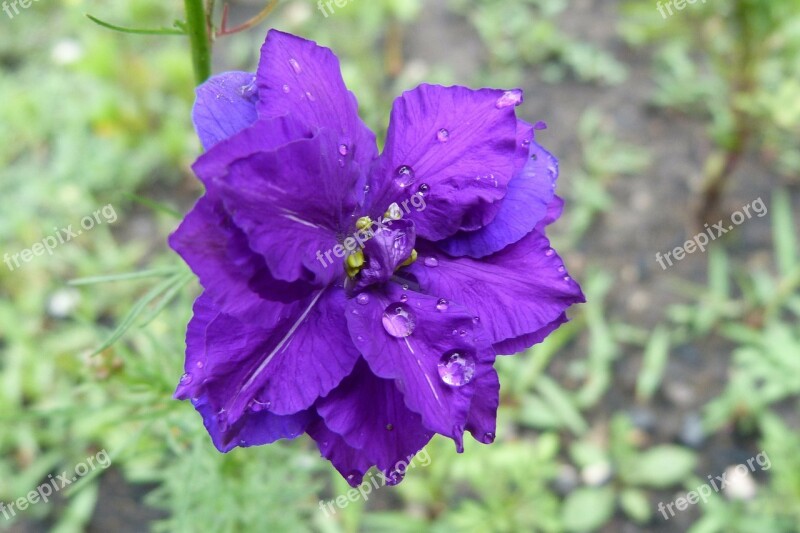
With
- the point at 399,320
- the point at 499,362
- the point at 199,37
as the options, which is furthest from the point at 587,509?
the point at 199,37

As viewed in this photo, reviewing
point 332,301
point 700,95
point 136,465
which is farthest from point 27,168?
point 700,95

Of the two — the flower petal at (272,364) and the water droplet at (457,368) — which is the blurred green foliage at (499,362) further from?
the water droplet at (457,368)

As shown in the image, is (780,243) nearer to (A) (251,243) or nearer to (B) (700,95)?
(B) (700,95)

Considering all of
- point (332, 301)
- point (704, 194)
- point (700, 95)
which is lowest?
point (704, 194)

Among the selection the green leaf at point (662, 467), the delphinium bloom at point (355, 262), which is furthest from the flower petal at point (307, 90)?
the green leaf at point (662, 467)

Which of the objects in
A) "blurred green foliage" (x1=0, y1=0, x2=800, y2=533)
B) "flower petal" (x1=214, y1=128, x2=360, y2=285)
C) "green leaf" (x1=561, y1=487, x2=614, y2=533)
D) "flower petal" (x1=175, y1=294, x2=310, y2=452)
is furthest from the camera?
"green leaf" (x1=561, y1=487, x2=614, y2=533)

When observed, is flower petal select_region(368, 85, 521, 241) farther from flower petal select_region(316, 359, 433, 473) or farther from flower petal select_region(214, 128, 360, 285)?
flower petal select_region(316, 359, 433, 473)

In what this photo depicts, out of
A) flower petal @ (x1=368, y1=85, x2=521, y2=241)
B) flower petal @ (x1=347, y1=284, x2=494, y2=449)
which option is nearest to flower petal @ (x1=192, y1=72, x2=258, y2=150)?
flower petal @ (x1=368, y1=85, x2=521, y2=241)
